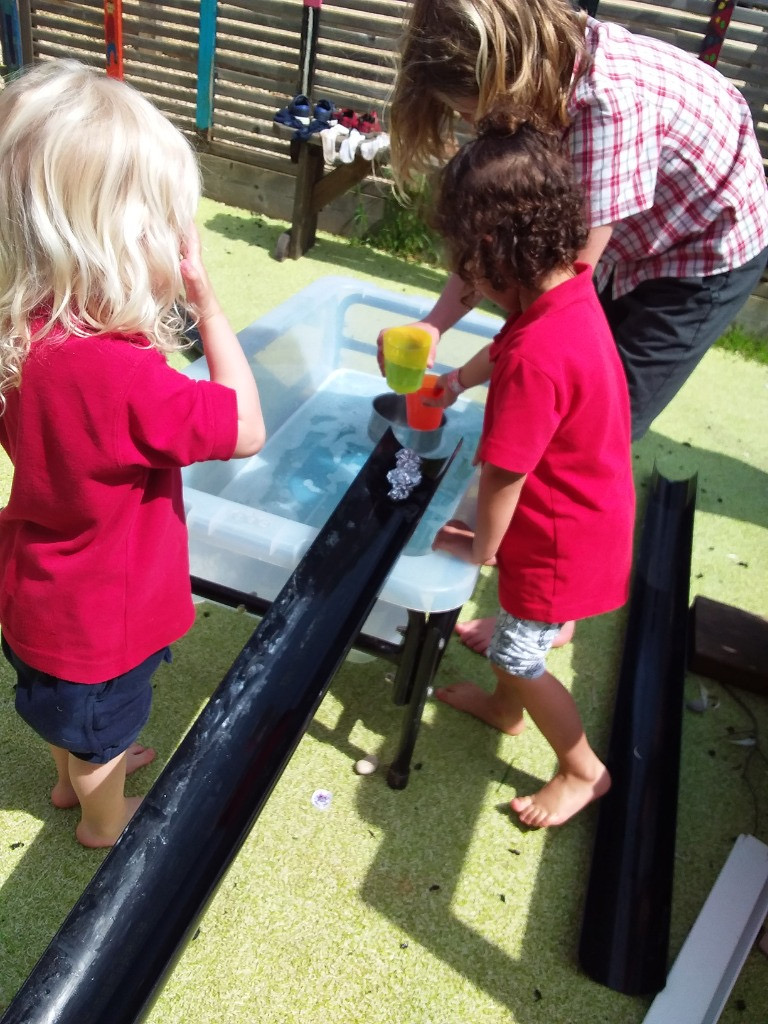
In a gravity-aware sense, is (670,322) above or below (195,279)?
below

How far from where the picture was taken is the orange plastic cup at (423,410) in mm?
2270

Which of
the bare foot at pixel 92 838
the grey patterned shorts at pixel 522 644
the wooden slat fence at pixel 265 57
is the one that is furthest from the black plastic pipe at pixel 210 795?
the wooden slat fence at pixel 265 57

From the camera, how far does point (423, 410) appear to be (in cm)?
232

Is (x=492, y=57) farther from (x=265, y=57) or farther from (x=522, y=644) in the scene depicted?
(x=265, y=57)

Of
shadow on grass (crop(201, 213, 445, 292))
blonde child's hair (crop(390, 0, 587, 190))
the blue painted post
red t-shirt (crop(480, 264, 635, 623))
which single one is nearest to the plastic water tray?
red t-shirt (crop(480, 264, 635, 623))

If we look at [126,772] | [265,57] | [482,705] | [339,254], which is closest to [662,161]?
[482,705]

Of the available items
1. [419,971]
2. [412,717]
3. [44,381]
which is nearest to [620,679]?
[412,717]

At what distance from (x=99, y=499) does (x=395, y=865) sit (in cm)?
102

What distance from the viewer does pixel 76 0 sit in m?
5.17

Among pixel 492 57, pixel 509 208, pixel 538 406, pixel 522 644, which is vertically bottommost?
pixel 522 644

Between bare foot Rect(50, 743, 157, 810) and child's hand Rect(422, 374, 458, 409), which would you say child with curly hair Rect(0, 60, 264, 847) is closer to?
bare foot Rect(50, 743, 157, 810)

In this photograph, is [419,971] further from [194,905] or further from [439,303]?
[439,303]

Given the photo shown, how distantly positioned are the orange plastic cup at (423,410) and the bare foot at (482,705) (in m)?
0.76

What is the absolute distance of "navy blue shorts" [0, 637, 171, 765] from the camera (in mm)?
1286
